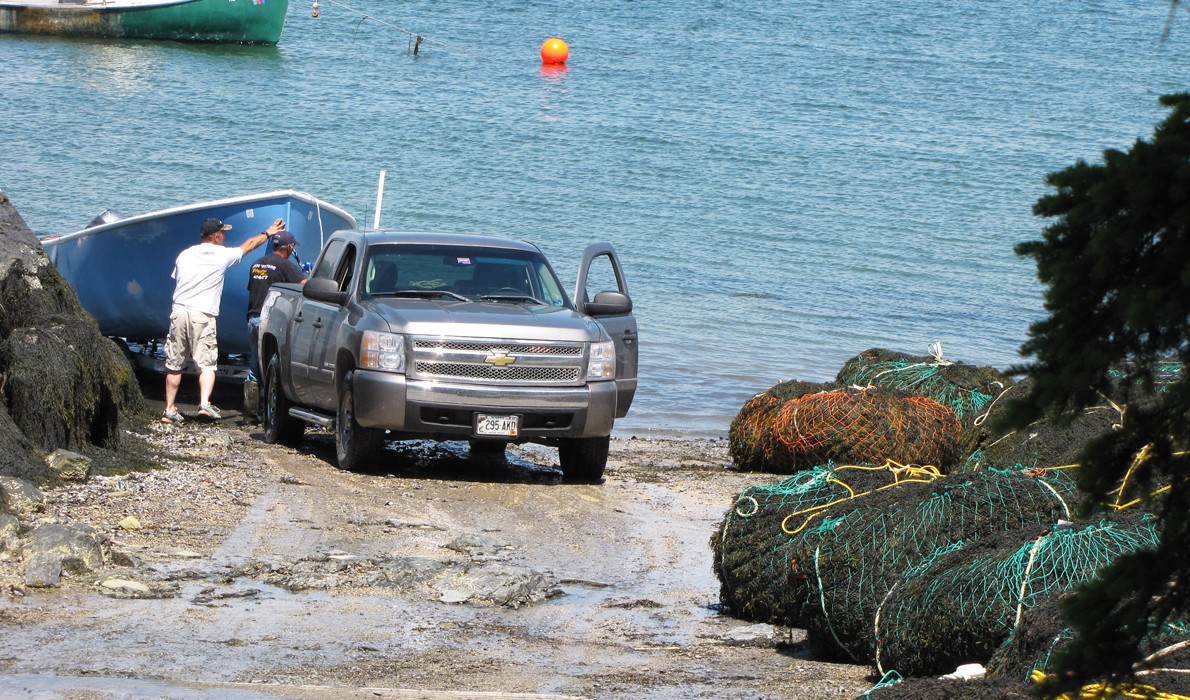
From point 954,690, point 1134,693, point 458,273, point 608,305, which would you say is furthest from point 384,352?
point 1134,693

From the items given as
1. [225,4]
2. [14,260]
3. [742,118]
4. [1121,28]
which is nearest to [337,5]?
[225,4]

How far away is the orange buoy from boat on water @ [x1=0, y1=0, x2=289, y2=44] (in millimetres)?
10519

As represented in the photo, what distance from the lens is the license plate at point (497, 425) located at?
425 inches

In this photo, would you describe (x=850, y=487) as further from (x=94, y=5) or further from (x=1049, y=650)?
(x=94, y=5)

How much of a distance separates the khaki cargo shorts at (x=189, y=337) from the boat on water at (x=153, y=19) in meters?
46.0

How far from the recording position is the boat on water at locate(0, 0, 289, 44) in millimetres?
55438

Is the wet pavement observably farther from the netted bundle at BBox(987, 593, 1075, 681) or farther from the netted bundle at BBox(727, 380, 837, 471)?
the netted bundle at BBox(727, 380, 837, 471)

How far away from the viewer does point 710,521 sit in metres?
10.4

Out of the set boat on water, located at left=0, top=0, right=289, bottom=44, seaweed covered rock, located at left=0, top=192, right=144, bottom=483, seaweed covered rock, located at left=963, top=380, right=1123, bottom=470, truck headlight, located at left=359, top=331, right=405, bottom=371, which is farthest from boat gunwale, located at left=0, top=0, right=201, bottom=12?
seaweed covered rock, located at left=963, top=380, right=1123, bottom=470

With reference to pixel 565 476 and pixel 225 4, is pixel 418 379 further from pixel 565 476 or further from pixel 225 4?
pixel 225 4

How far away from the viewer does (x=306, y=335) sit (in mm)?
12070

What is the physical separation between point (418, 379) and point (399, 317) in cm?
49

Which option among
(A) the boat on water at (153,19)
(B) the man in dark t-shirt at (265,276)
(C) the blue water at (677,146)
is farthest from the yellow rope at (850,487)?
(A) the boat on water at (153,19)

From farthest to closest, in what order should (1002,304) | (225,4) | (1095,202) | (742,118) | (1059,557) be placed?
(225,4), (742,118), (1002,304), (1059,557), (1095,202)
